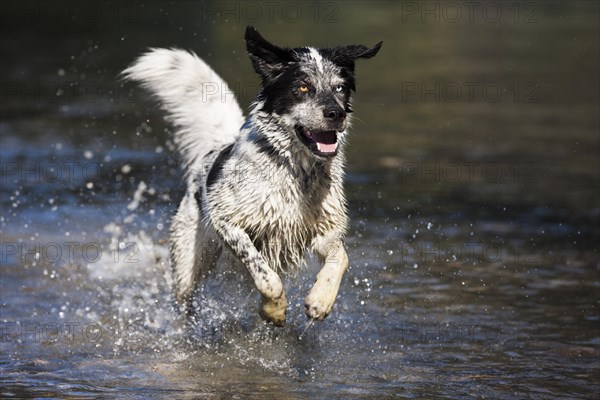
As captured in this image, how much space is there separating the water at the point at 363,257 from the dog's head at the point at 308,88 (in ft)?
4.15

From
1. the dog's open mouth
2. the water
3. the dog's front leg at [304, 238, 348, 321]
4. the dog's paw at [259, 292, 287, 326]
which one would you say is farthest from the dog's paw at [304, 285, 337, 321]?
the dog's open mouth

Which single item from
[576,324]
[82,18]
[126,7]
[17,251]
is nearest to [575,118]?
[576,324]

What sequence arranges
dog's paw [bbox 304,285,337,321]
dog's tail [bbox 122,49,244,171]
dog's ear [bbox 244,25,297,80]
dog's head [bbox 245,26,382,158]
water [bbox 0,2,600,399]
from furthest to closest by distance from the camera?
dog's tail [bbox 122,49,244,171]
water [bbox 0,2,600,399]
dog's ear [bbox 244,25,297,80]
dog's head [bbox 245,26,382,158]
dog's paw [bbox 304,285,337,321]

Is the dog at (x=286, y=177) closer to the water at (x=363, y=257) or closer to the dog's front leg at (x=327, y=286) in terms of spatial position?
the dog's front leg at (x=327, y=286)

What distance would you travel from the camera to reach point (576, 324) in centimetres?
671

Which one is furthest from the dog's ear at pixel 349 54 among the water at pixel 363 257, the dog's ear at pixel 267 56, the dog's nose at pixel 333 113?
the water at pixel 363 257

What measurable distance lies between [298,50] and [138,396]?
211 centimetres

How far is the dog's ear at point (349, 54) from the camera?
5.74 meters

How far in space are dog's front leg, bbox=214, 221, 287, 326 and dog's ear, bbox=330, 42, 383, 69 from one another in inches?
44.1

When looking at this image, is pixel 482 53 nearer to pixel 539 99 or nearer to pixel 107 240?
pixel 539 99

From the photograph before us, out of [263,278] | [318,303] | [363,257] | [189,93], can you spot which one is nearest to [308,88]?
[263,278]

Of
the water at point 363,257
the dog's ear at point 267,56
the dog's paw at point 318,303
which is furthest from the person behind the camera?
the water at point 363,257

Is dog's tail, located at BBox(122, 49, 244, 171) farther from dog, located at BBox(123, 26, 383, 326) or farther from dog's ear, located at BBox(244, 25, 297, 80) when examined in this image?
dog's ear, located at BBox(244, 25, 297, 80)

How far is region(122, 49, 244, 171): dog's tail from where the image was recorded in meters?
7.00
